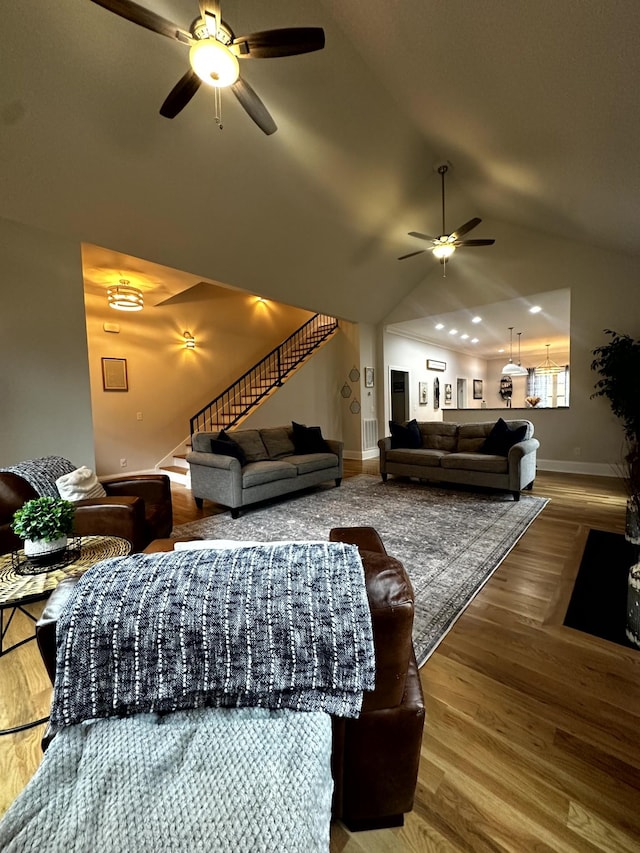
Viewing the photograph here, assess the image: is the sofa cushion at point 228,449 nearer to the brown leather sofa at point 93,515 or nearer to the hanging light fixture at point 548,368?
the brown leather sofa at point 93,515

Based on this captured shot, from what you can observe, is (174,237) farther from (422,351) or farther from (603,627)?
(422,351)

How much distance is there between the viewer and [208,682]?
0.77m

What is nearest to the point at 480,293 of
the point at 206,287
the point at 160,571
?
the point at 206,287

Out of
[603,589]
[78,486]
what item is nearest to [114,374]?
[78,486]

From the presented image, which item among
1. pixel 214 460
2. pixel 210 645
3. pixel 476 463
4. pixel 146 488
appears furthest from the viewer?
pixel 476 463

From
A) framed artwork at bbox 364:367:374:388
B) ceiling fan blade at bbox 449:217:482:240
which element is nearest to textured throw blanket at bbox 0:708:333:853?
ceiling fan blade at bbox 449:217:482:240

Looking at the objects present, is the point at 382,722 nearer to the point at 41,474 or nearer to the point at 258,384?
the point at 41,474

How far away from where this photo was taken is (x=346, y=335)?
7242mm

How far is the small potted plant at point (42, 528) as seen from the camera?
1517 mm

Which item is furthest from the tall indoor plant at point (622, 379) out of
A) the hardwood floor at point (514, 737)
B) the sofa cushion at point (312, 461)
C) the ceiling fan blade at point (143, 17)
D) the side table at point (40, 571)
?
the ceiling fan blade at point (143, 17)

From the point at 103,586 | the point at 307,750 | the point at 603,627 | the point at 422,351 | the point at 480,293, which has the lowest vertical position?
the point at 603,627

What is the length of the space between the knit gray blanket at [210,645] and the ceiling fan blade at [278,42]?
2.61 meters

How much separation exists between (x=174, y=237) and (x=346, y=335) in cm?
400

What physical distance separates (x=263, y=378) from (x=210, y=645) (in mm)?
7067
